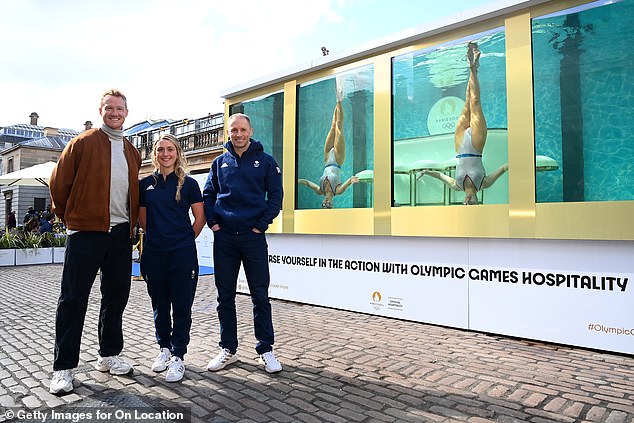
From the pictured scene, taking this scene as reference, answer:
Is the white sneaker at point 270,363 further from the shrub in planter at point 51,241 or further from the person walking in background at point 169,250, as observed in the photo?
the shrub in planter at point 51,241

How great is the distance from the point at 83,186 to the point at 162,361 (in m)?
1.57

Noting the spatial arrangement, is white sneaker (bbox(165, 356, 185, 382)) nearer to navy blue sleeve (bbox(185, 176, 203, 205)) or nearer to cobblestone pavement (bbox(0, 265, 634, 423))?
cobblestone pavement (bbox(0, 265, 634, 423))

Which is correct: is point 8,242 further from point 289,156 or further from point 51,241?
point 289,156

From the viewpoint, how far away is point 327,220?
6859 millimetres

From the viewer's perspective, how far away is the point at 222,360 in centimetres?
397

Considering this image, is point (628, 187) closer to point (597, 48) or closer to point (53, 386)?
point (597, 48)

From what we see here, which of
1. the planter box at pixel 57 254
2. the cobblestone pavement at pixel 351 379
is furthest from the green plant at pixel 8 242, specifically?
the cobblestone pavement at pixel 351 379

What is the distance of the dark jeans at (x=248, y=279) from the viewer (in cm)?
400

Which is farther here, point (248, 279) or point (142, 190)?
point (248, 279)

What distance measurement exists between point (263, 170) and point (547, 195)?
119 inches

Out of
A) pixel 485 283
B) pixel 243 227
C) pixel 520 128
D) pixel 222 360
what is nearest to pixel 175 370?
Result: pixel 222 360

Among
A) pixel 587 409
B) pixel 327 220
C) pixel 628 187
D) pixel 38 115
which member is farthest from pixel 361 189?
pixel 38 115

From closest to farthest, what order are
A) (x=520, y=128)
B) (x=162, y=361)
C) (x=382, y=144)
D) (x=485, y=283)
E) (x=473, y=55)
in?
(x=162, y=361) → (x=520, y=128) → (x=485, y=283) → (x=473, y=55) → (x=382, y=144)

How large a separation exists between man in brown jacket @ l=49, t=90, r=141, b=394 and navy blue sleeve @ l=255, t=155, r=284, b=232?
106 centimetres
